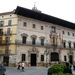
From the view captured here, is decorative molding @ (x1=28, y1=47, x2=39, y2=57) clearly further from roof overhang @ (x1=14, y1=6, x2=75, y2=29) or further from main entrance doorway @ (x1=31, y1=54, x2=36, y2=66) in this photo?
roof overhang @ (x1=14, y1=6, x2=75, y2=29)

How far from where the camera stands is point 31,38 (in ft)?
125

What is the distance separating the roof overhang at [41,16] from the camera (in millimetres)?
36825

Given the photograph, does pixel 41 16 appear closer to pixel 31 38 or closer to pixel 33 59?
pixel 31 38

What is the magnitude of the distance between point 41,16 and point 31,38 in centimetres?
735

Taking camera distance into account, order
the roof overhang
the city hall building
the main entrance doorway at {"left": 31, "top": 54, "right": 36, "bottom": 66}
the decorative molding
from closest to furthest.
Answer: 1. the city hall building
2. the roof overhang
3. the decorative molding
4. the main entrance doorway at {"left": 31, "top": 54, "right": 36, "bottom": 66}

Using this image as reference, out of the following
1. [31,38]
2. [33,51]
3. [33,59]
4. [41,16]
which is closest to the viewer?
[33,51]

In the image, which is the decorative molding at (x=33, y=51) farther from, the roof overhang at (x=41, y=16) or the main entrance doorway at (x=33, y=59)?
the roof overhang at (x=41, y=16)

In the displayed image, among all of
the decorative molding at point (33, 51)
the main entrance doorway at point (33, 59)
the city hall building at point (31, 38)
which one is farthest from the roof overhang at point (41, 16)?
the main entrance doorway at point (33, 59)

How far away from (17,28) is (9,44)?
4.62 m

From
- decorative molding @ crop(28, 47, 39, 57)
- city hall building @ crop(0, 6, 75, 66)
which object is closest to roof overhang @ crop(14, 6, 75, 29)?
city hall building @ crop(0, 6, 75, 66)

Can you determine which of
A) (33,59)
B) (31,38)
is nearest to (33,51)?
(33,59)

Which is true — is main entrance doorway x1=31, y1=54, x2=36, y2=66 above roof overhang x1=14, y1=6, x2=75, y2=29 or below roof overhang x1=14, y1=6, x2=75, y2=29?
below

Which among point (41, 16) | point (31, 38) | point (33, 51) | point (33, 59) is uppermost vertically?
point (41, 16)

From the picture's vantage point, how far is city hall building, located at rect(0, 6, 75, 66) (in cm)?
3575
